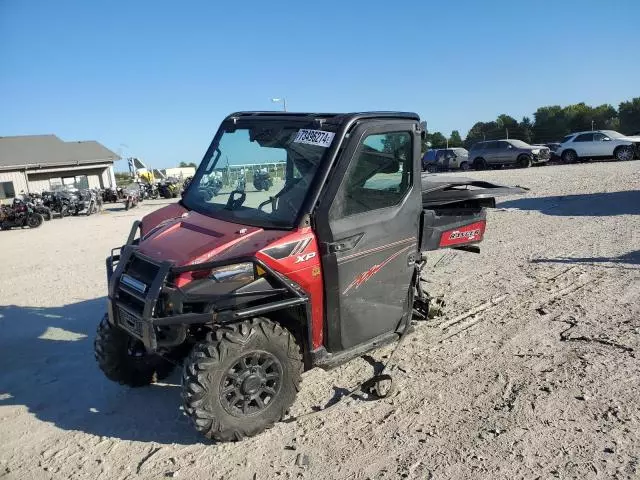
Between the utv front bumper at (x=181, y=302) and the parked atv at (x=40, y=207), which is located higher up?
the utv front bumper at (x=181, y=302)

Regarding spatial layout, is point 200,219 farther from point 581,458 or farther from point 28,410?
point 581,458

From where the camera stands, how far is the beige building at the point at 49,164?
110 ft

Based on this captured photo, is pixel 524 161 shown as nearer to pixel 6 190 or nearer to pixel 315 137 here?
pixel 315 137

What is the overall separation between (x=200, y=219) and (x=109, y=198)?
29.9 meters

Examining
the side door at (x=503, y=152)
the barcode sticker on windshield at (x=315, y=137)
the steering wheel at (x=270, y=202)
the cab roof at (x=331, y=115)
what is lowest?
the side door at (x=503, y=152)

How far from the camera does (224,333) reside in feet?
11.2

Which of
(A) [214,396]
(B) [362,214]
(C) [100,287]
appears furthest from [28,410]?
(C) [100,287]

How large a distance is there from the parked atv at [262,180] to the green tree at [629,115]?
48015 millimetres

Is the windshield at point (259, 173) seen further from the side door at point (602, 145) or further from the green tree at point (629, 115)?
the green tree at point (629, 115)

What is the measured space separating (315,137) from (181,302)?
1.53m

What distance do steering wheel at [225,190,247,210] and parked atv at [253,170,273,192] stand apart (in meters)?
0.13

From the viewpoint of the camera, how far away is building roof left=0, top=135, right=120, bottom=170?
34.3 meters

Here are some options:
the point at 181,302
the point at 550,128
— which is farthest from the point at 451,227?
the point at 550,128

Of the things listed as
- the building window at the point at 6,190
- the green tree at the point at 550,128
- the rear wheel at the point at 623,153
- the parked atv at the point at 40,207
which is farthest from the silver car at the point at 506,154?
the building window at the point at 6,190
